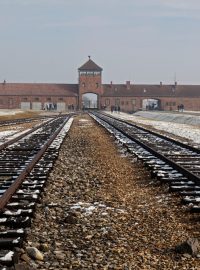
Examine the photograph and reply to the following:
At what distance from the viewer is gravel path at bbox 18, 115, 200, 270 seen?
181 inches

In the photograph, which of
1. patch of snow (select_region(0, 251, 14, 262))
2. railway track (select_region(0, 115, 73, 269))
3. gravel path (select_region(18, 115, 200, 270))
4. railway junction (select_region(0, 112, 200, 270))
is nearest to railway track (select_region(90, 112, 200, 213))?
railway junction (select_region(0, 112, 200, 270))

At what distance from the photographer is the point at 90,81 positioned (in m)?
113

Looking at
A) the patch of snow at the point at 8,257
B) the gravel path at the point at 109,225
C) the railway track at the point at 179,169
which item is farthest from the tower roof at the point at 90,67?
the patch of snow at the point at 8,257

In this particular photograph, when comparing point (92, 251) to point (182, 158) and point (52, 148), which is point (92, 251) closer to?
point (182, 158)

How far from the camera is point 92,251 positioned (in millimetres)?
4855

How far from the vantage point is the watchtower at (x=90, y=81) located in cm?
11156

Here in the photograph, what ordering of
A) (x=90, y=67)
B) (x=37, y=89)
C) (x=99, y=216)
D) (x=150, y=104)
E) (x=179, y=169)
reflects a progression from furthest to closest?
(x=150, y=104) → (x=90, y=67) → (x=37, y=89) → (x=179, y=169) → (x=99, y=216)

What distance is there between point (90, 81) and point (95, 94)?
3705 mm

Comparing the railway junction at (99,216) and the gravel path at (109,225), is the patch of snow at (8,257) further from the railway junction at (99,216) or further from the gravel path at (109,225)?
the gravel path at (109,225)

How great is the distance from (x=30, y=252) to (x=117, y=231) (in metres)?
1.33

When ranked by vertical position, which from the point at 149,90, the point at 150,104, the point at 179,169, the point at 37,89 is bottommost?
the point at 150,104

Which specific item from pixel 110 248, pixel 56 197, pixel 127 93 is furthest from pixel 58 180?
pixel 127 93

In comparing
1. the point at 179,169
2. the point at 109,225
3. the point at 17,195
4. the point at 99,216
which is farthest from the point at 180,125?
the point at 109,225

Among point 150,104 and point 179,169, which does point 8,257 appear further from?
point 150,104
